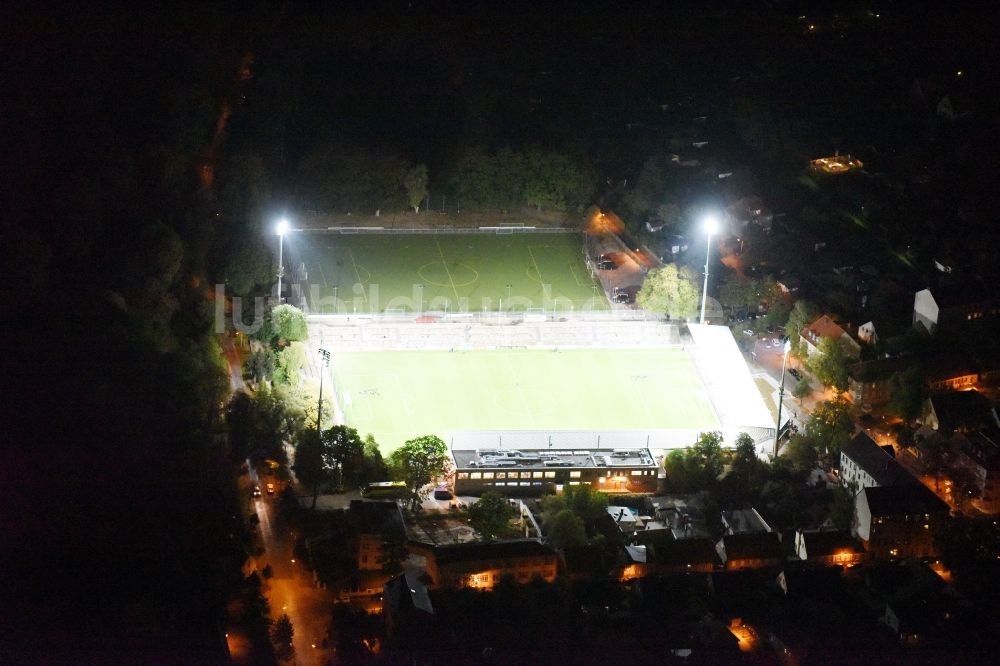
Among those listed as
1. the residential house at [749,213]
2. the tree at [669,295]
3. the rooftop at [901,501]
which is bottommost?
the rooftop at [901,501]

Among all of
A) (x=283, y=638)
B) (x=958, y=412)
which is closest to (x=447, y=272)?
(x=958, y=412)

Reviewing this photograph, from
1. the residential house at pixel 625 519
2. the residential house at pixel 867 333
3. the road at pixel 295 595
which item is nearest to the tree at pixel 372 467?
the road at pixel 295 595

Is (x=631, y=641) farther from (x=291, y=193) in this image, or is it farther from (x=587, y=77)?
(x=587, y=77)

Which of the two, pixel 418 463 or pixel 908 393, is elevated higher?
pixel 908 393

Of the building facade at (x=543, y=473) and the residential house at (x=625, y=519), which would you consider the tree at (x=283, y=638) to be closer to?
the building facade at (x=543, y=473)

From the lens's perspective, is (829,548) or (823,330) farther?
(823,330)

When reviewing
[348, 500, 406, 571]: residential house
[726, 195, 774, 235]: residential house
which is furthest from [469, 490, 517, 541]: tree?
[726, 195, 774, 235]: residential house

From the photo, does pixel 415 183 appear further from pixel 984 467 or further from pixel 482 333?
pixel 984 467
